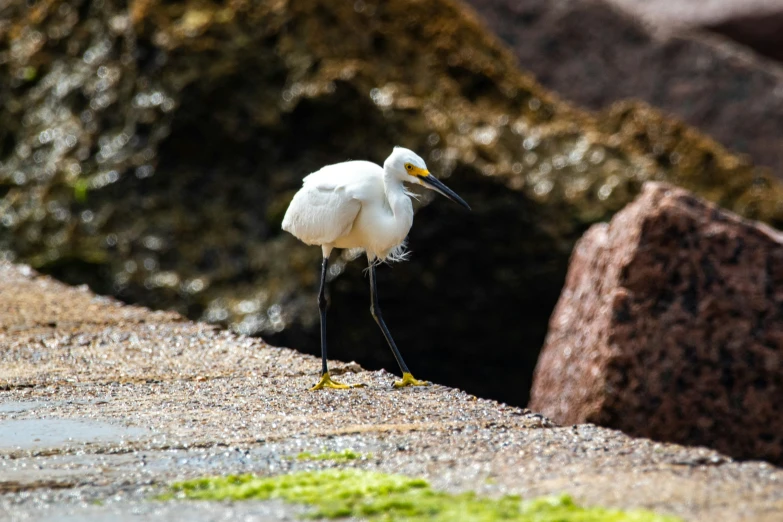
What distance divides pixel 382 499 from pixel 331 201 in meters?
2.23

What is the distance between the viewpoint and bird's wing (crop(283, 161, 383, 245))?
4.89 metres

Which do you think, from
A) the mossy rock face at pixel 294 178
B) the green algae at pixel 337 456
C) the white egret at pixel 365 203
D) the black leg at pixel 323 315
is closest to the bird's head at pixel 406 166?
the white egret at pixel 365 203

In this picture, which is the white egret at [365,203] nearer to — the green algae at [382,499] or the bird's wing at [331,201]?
the bird's wing at [331,201]

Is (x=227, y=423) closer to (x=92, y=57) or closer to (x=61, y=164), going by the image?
(x=61, y=164)

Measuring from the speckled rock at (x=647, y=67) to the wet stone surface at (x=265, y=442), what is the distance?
21.1ft

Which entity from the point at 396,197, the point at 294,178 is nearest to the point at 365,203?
the point at 396,197

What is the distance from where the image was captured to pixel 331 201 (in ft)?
16.1

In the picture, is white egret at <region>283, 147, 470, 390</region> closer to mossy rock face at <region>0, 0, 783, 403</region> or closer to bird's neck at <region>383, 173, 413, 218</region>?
bird's neck at <region>383, 173, 413, 218</region>

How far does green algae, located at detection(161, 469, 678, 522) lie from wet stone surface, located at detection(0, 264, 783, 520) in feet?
0.23

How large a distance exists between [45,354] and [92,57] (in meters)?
3.68

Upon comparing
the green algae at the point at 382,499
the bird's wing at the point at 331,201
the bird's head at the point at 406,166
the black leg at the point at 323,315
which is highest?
the bird's head at the point at 406,166

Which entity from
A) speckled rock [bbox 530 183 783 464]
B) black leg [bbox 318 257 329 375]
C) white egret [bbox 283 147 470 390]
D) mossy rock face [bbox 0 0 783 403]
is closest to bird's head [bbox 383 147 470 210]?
white egret [bbox 283 147 470 390]

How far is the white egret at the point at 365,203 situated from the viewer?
192 inches

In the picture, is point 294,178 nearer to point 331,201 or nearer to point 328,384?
point 331,201
